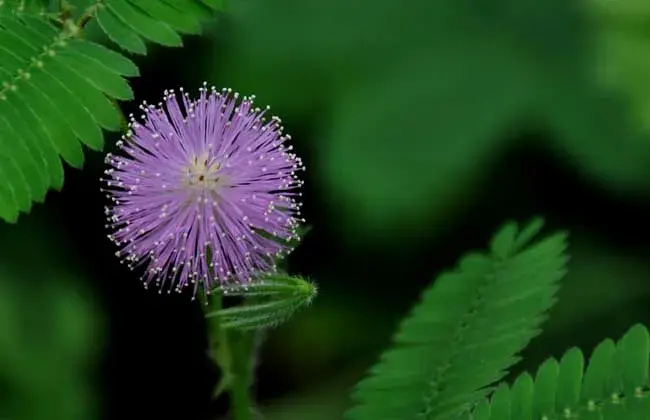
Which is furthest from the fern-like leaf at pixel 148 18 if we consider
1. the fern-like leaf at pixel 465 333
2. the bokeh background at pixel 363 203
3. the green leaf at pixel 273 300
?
the bokeh background at pixel 363 203

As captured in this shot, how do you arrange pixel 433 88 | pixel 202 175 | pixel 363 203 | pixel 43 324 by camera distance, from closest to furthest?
pixel 202 175 → pixel 43 324 → pixel 363 203 → pixel 433 88

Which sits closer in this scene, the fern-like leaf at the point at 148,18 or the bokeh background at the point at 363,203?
the fern-like leaf at the point at 148,18

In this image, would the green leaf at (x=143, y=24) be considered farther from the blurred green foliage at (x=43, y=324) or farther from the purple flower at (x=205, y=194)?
the blurred green foliage at (x=43, y=324)

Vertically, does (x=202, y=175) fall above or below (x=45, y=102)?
below

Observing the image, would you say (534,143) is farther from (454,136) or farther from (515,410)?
(515,410)

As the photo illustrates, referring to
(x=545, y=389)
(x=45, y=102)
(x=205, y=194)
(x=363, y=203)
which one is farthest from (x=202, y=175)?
(x=363, y=203)

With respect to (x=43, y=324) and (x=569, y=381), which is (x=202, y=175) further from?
(x=43, y=324)
